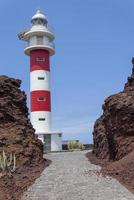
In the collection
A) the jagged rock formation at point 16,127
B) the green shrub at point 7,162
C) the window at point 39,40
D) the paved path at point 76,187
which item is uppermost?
the window at point 39,40

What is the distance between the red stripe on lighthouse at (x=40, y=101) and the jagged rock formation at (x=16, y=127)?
1731 cm

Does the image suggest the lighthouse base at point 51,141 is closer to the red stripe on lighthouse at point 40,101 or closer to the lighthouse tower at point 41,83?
the lighthouse tower at point 41,83

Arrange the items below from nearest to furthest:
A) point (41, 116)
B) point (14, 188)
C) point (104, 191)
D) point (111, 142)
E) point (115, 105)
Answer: point (104, 191)
point (14, 188)
point (115, 105)
point (111, 142)
point (41, 116)

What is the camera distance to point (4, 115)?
62.6 ft

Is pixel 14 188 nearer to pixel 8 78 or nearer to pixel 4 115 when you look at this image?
pixel 4 115

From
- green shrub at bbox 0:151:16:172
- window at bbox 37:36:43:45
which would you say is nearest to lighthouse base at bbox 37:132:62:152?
window at bbox 37:36:43:45

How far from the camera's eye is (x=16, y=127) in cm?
1903

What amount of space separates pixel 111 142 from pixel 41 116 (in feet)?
62.7

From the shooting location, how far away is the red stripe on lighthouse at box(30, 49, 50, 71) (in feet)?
130

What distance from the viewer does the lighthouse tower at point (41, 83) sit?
38.7 metres

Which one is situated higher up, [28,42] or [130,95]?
[28,42]

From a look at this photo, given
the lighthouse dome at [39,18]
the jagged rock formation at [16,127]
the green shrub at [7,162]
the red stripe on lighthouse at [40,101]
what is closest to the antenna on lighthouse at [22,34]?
the lighthouse dome at [39,18]

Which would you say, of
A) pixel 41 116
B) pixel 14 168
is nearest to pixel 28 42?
pixel 41 116

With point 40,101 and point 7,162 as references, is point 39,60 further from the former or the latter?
point 7,162
